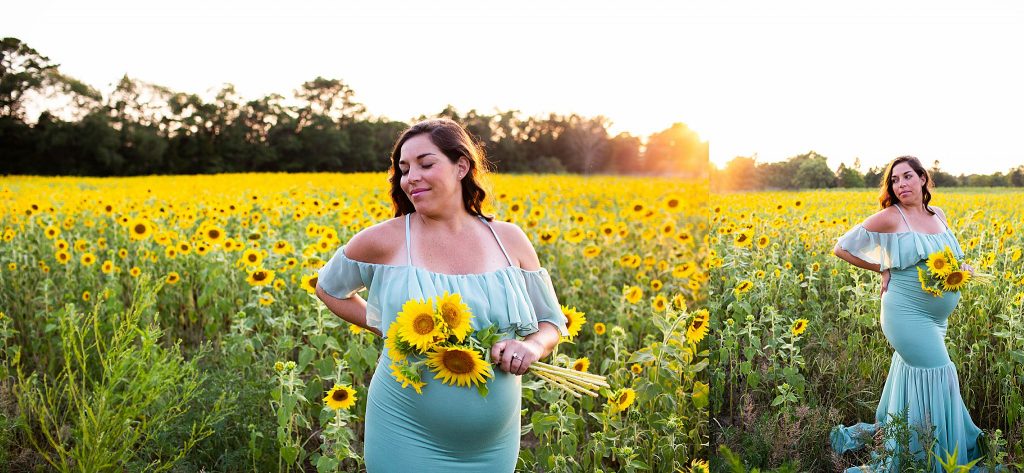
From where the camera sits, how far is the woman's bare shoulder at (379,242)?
233 cm

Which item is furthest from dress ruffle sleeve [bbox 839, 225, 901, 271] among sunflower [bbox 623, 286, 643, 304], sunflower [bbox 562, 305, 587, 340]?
sunflower [bbox 623, 286, 643, 304]

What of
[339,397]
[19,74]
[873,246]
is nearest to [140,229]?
[339,397]

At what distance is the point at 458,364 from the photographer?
201 cm

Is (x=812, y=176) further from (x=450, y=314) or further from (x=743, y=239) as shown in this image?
(x=450, y=314)

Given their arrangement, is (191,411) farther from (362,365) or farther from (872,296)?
(872,296)

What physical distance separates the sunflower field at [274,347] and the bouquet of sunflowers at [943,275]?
3.4 inches

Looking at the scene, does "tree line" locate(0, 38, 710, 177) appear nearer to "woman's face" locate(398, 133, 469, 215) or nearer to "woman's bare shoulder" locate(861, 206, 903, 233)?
"woman's bare shoulder" locate(861, 206, 903, 233)

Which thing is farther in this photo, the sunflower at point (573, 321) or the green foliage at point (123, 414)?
the green foliage at point (123, 414)

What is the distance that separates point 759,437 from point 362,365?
2329 millimetres

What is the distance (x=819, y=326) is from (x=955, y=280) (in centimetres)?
46

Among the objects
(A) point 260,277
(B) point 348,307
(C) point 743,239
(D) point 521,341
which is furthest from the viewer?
(A) point 260,277

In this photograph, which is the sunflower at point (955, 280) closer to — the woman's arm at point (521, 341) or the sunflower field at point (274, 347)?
the sunflower field at point (274, 347)

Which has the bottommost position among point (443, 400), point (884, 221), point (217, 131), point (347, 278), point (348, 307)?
point (443, 400)

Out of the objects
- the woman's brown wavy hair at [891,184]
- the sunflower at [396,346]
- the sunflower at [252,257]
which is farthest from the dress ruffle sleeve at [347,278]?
the sunflower at [252,257]
